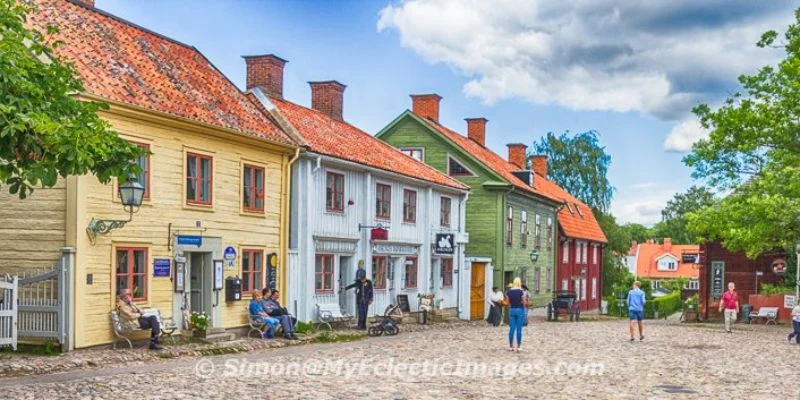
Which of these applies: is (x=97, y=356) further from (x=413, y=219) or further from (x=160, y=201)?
(x=413, y=219)

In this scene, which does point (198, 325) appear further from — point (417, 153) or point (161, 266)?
point (417, 153)

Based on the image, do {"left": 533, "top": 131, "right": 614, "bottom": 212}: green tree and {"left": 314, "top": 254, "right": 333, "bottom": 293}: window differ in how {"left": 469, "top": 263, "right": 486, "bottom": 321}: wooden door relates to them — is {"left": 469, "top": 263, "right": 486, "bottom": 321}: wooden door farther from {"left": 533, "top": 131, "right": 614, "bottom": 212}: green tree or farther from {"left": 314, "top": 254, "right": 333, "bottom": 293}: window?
{"left": 533, "top": 131, "right": 614, "bottom": 212}: green tree

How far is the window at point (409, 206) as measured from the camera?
3144 cm

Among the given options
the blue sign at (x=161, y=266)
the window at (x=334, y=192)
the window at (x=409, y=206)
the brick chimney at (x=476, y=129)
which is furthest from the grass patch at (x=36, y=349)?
the brick chimney at (x=476, y=129)

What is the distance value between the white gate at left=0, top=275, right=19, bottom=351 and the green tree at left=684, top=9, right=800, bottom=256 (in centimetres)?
2157

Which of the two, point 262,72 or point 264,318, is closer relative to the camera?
point 264,318

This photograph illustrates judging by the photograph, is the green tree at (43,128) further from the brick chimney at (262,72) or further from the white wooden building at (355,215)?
the brick chimney at (262,72)

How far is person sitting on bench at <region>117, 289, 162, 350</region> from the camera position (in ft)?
60.3

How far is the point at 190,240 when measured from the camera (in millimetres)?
20797

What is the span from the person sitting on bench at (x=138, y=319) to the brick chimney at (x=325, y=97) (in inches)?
605

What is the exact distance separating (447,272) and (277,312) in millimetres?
13413

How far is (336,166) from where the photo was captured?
87.6ft

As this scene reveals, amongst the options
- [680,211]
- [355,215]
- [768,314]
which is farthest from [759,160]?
[680,211]

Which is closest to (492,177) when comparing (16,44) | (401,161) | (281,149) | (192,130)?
(401,161)
